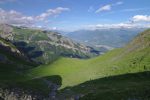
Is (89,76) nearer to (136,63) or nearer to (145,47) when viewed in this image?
(136,63)

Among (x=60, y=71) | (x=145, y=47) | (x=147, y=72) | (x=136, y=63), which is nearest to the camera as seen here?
(x=147, y=72)

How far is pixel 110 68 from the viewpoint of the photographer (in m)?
166

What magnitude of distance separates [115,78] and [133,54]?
42759mm

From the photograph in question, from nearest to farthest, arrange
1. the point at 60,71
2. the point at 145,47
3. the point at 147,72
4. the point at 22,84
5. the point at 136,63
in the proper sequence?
the point at 147,72
the point at 22,84
the point at 136,63
the point at 145,47
the point at 60,71

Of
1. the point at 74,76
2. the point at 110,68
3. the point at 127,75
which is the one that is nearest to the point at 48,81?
the point at 74,76

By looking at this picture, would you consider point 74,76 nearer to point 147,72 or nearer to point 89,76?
point 89,76

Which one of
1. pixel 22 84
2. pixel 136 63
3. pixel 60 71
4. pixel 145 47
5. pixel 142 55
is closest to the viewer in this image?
pixel 22 84

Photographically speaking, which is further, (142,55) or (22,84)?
(142,55)

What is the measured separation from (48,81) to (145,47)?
6154cm

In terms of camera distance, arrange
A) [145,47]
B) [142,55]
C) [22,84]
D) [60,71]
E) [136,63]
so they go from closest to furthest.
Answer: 1. [22,84]
2. [136,63]
3. [142,55]
4. [145,47]
5. [60,71]

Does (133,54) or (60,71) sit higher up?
(133,54)

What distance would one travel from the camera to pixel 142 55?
543 ft

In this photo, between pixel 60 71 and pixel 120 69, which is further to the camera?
pixel 60 71

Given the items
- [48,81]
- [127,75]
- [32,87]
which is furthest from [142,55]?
[32,87]
